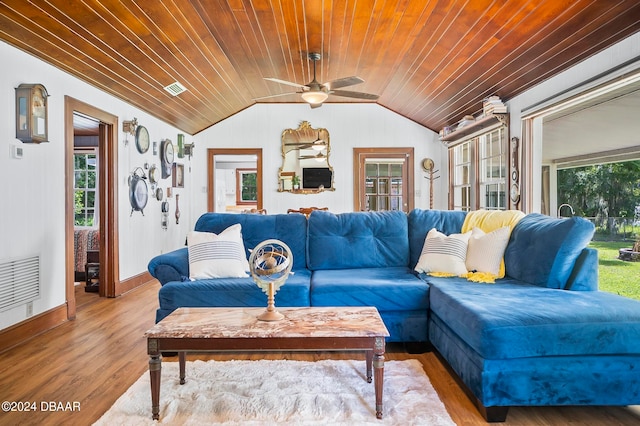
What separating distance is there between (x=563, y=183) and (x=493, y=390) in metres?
3.02

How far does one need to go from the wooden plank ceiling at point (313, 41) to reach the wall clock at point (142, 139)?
31 centimetres

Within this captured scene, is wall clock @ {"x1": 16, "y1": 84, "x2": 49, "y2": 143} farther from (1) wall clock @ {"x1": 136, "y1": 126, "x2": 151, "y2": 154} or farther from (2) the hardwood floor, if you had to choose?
(1) wall clock @ {"x1": 136, "y1": 126, "x2": 151, "y2": 154}

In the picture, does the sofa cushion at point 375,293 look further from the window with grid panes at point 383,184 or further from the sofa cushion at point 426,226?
the window with grid panes at point 383,184

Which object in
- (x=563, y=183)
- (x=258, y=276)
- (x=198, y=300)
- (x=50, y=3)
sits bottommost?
(x=198, y=300)

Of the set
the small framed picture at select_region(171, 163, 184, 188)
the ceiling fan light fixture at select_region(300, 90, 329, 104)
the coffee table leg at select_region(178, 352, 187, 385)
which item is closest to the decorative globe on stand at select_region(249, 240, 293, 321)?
the coffee table leg at select_region(178, 352, 187, 385)

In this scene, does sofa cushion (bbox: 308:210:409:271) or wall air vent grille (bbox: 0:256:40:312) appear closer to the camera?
wall air vent grille (bbox: 0:256:40:312)

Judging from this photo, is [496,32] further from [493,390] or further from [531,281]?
[493,390]

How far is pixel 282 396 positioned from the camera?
7.05ft

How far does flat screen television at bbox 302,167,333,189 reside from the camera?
7.41 meters

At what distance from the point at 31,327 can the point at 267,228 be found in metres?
1.99

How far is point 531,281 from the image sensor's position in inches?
109

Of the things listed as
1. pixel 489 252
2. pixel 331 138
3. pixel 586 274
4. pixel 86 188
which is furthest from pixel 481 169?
pixel 86 188

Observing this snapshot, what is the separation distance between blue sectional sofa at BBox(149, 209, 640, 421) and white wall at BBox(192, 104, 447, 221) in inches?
148

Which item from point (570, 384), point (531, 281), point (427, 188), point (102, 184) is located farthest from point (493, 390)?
point (427, 188)
